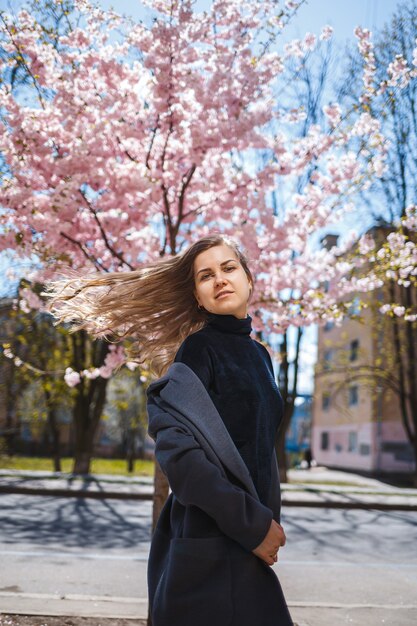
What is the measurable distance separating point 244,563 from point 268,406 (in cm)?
55

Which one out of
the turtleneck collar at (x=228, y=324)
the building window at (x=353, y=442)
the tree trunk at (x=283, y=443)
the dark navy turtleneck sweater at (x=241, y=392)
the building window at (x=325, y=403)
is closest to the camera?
the dark navy turtleneck sweater at (x=241, y=392)

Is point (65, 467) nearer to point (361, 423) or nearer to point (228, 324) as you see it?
point (361, 423)

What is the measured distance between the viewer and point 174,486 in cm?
201

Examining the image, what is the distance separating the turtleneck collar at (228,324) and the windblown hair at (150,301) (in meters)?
0.31

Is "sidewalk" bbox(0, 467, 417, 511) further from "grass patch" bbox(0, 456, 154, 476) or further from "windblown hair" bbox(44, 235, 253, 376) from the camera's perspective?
"windblown hair" bbox(44, 235, 253, 376)

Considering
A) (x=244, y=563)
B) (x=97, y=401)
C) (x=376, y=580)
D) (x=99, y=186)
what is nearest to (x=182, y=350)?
(x=244, y=563)

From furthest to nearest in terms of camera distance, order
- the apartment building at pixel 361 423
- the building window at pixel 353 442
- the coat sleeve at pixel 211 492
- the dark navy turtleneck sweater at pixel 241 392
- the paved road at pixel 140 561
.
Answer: the building window at pixel 353 442, the apartment building at pixel 361 423, the paved road at pixel 140 561, the dark navy turtleneck sweater at pixel 241 392, the coat sleeve at pixel 211 492

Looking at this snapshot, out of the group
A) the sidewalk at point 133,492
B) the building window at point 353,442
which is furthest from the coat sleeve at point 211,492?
the building window at point 353,442

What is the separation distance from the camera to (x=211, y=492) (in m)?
1.94

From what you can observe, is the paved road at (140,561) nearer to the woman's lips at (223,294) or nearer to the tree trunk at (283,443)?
the woman's lips at (223,294)

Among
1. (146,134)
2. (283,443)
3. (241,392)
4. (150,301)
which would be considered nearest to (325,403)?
(283,443)

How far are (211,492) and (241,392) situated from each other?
1.34 feet

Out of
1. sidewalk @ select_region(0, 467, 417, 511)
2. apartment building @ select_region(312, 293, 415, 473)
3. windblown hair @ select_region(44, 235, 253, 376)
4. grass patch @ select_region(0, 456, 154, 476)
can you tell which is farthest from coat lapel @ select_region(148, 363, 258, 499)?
apartment building @ select_region(312, 293, 415, 473)

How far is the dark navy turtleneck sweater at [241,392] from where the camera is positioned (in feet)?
7.17
